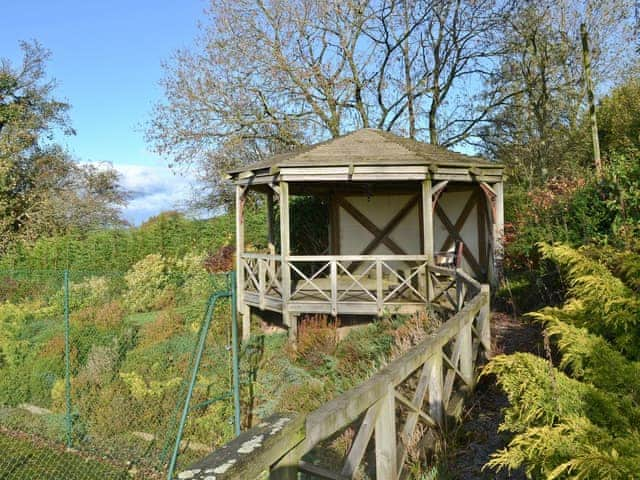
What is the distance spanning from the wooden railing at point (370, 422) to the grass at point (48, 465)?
4.27 metres

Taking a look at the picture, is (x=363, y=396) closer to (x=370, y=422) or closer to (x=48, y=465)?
(x=370, y=422)

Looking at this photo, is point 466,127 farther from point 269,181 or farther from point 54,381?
point 54,381

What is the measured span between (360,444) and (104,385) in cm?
727

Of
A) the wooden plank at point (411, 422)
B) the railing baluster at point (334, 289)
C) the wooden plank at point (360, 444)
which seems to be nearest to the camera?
the wooden plank at point (360, 444)

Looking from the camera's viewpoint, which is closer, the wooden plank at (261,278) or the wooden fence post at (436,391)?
the wooden fence post at (436,391)

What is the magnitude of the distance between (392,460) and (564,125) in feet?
Answer: 67.9

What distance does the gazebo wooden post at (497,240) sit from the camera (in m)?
11.6

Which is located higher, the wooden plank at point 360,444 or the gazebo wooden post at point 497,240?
the gazebo wooden post at point 497,240

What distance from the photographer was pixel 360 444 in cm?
267

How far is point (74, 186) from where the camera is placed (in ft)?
95.5

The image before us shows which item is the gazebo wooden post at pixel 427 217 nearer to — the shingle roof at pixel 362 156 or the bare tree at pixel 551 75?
the shingle roof at pixel 362 156

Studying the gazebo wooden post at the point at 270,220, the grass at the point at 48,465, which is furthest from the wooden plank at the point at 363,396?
the gazebo wooden post at the point at 270,220

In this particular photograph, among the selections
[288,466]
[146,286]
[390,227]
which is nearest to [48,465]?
[288,466]

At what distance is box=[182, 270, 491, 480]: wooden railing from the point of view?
1.65 metres
